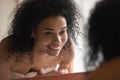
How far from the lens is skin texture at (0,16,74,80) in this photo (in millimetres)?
892

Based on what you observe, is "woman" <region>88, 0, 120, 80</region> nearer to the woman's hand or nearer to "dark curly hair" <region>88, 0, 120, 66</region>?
"dark curly hair" <region>88, 0, 120, 66</region>

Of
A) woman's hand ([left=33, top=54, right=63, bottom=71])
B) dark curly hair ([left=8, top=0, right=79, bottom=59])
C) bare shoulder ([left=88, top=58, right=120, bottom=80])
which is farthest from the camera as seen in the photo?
woman's hand ([left=33, top=54, right=63, bottom=71])

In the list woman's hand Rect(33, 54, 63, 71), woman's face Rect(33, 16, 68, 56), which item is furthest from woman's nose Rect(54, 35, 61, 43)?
woman's hand Rect(33, 54, 63, 71)

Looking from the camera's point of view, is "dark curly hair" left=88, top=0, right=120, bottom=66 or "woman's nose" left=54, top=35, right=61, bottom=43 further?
"woman's nose" left=54, top=35, right=61, bottom=43

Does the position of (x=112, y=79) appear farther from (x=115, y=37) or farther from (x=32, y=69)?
(x=32, y=69)

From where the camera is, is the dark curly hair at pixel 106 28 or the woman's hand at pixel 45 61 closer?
the dark curly hair at pixel 106 28

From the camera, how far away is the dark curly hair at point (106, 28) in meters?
0.38

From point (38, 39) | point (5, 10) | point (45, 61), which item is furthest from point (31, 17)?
point (5, 10)

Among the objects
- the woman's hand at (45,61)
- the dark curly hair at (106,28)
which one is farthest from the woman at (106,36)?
the woman's hand at (45,61)

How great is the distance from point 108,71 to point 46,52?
0.61 meters

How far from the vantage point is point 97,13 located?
1.33 ft

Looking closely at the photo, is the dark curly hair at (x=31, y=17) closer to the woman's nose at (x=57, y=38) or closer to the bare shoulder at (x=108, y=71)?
the woman's nose at (x=57, y=38)

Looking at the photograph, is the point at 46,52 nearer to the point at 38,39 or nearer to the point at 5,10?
the point at 38,39

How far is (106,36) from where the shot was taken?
393 millimetres
